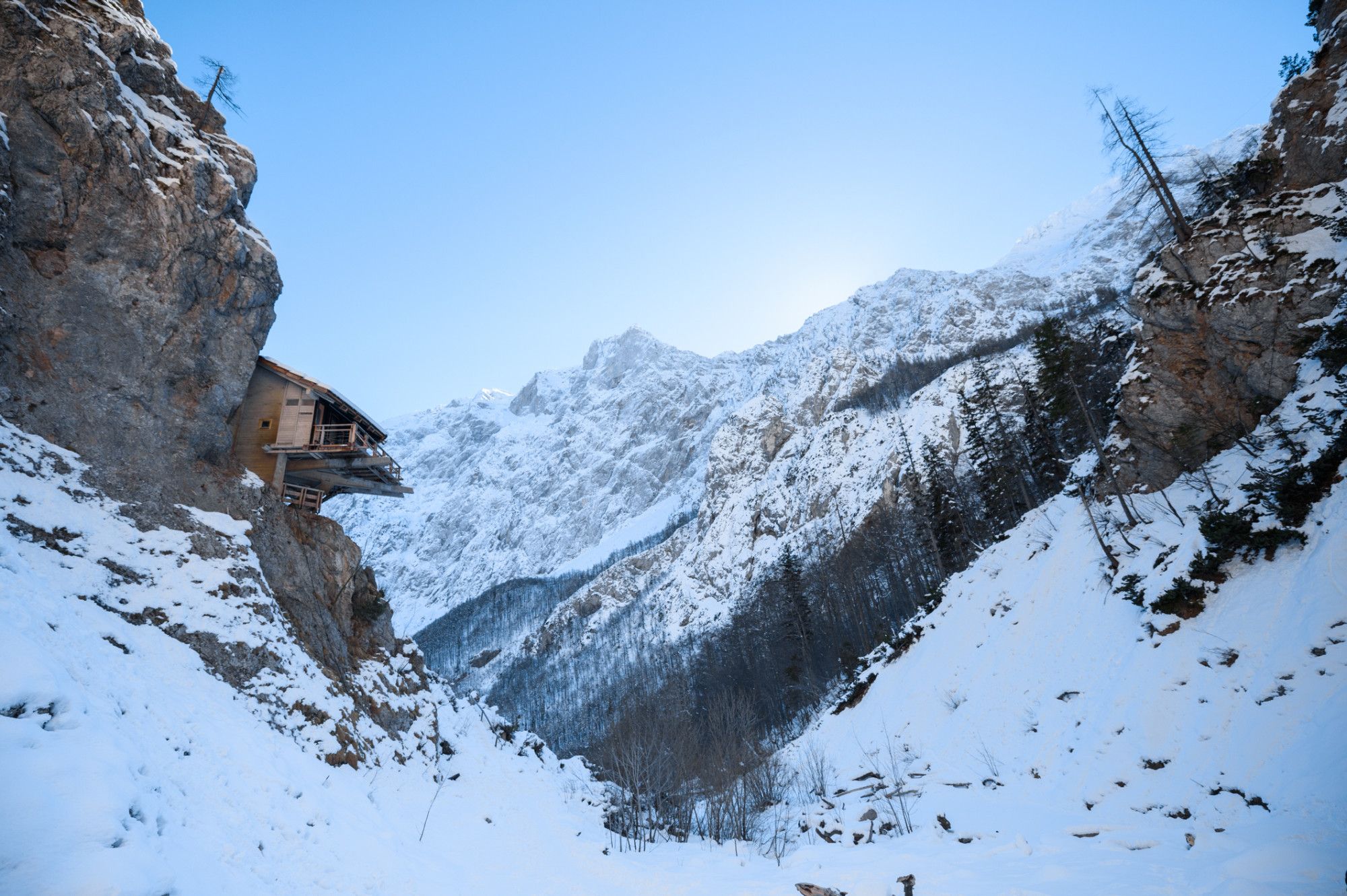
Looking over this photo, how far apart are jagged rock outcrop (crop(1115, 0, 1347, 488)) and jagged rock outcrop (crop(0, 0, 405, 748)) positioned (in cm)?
2917

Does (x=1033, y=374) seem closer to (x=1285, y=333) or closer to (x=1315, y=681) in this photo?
(x=1285, y=333)

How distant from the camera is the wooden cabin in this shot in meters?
20.4

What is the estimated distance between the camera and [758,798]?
22.3 meters

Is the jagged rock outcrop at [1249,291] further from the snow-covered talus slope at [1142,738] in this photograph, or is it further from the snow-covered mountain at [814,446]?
the snow-covered mountain at [814,446]

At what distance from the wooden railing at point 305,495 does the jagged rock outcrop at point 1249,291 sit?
107 ft

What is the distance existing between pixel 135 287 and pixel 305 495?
30.5 feet

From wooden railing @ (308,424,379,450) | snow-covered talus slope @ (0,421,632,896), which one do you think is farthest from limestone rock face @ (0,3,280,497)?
wooden railing @ (308,424,379,450)

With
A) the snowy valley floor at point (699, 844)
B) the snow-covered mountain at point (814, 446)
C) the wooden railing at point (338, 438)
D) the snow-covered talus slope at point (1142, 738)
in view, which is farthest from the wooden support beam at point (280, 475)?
the snow-covered mountain at point (814, 446)

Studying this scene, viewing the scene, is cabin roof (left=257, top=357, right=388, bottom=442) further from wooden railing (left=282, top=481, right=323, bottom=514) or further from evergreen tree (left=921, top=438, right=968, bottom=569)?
evergreen tree (left=921, top=438, right=968, bottom=569)

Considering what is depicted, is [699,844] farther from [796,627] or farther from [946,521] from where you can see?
[796,627]

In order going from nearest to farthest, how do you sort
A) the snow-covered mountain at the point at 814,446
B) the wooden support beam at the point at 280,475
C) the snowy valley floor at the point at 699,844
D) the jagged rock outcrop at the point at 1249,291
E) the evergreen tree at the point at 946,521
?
1. the snowy valley floor at the point at 699,844
2. the jagged rock outcrop at the point at 1249,291
3. the wooden support beam at the point at 280,475
4. the evergreen tree at the point at 946,521
5. the snow-covered mountain at the point at 814,446

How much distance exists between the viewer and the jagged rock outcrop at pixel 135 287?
1442 cm

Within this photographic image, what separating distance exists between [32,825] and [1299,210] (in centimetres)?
3180

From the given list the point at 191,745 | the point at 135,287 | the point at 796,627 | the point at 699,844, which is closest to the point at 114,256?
the point at 135,287
